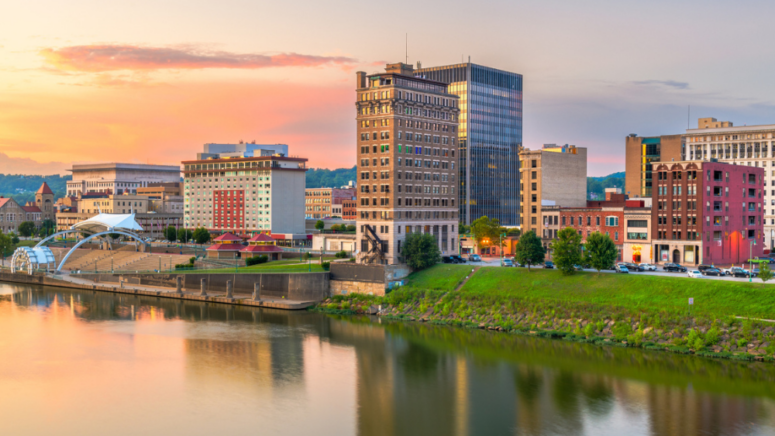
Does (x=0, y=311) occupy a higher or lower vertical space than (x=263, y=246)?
lower

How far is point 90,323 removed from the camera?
92.5 metres

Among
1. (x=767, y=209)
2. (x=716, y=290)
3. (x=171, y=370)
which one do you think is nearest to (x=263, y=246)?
(x=171, y=370)

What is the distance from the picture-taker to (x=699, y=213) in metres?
105

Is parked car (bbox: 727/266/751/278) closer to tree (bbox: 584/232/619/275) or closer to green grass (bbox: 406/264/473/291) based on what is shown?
tree (bbox: 584/232/619/275)

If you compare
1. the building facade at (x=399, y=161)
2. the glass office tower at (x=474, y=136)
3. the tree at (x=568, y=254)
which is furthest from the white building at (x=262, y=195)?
the tree at (x=568, y=254)

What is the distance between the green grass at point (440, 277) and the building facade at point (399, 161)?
256 inches

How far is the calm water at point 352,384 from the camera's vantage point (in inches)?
2037

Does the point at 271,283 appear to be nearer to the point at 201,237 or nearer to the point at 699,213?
the point at 699,213

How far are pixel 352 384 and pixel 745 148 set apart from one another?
129 m

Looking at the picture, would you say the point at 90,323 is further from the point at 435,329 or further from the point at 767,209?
the point at 767,209

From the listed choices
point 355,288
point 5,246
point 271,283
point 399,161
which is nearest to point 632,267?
point 399,161

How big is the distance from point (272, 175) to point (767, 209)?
11933 cm

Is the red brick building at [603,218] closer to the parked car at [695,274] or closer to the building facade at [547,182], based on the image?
the building facade at [547,182]

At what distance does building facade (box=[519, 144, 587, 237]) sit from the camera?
128 metres
